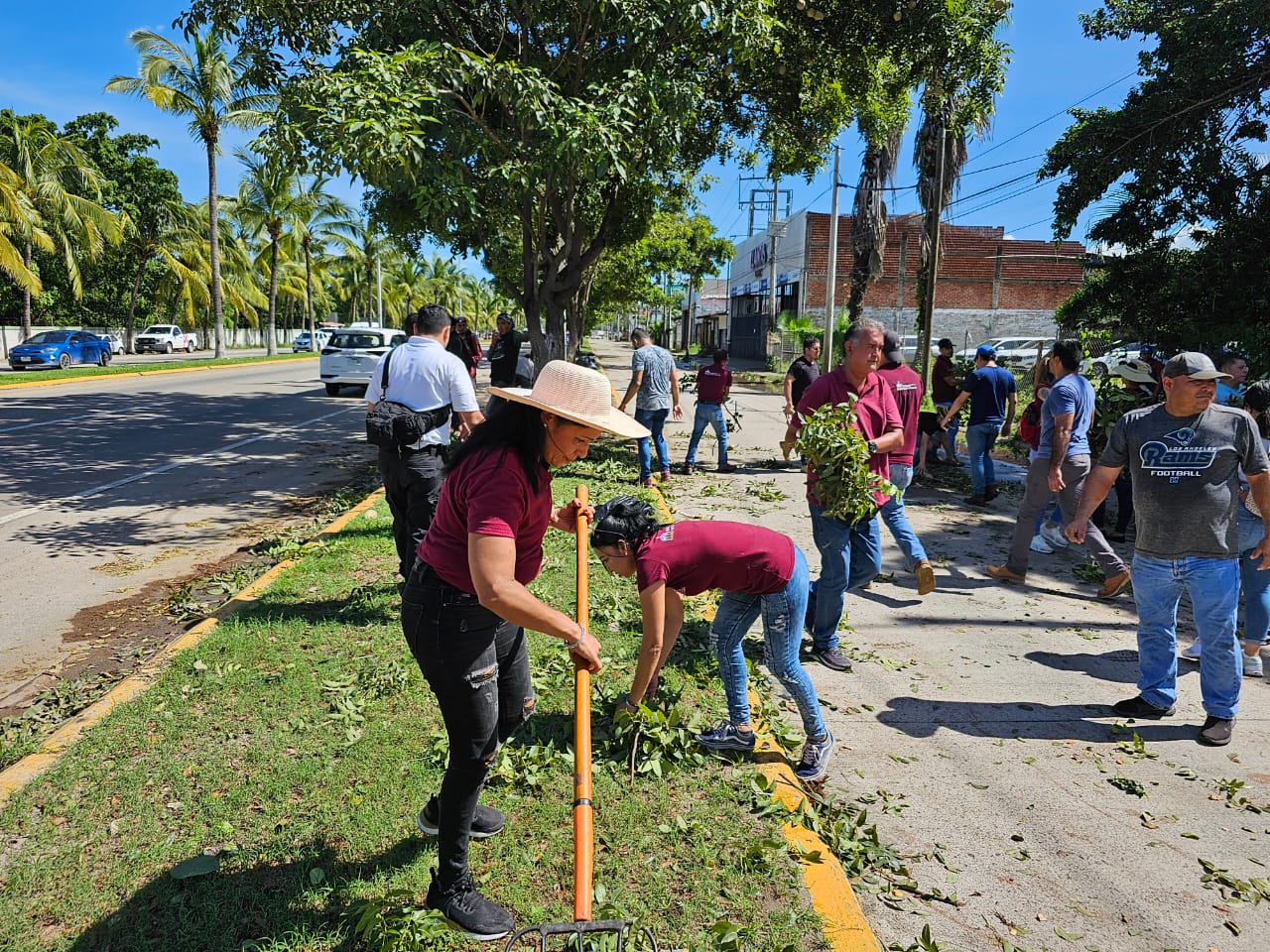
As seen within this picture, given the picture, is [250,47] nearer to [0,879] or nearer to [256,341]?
[0,879]

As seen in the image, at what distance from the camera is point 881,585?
6945 millimetres

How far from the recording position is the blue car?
28.5m

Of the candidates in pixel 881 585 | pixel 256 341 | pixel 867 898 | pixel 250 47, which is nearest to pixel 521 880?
pixel 867 898

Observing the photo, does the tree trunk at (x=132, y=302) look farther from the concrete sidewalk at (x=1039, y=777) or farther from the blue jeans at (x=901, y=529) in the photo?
the blue jeans at (x=901, y=529)

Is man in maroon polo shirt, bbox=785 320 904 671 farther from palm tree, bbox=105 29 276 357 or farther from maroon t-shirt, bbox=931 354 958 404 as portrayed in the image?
palm tree, bbox=105 29 276 357

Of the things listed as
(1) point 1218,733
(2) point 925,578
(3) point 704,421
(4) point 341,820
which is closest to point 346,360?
(3) point 704,421

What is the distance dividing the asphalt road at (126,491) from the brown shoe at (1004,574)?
7.04 m

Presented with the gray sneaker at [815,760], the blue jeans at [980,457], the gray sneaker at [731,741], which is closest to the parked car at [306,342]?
the blue jeans at [980,457]

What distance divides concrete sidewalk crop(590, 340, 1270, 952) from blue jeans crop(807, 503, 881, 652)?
284 mm

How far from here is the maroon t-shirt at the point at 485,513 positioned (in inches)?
94.3

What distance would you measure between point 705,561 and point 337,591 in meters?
3.64

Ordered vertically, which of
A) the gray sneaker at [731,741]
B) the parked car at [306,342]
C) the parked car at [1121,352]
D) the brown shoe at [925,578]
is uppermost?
the parked car at [306,342]

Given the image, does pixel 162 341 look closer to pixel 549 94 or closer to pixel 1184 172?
pixel 549 94

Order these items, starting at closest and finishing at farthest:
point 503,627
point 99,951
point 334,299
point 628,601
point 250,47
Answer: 1. point 99,951
2. point 503,627
3. point 628,601
4. point 250,47
5. point 334,299
